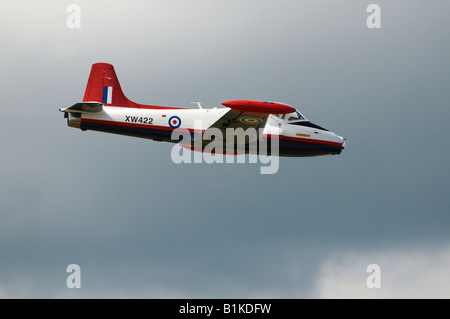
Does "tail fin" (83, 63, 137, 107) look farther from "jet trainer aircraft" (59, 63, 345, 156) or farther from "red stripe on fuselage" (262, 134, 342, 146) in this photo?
"red stripe on fuselage" (262, 134, 342, 146)

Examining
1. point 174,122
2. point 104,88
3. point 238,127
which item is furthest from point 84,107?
point 238,127

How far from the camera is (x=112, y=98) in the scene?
47.1 metres

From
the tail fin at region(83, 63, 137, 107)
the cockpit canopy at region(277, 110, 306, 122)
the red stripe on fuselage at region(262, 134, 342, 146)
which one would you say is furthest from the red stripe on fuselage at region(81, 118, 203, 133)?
the cockpit canopy at region(277, 110, 306, 122)

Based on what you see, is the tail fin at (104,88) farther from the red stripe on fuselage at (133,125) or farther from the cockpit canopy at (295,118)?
the cockpit canopy at (295,118)

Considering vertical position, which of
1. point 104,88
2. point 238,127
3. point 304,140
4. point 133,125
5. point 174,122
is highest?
point 104,88

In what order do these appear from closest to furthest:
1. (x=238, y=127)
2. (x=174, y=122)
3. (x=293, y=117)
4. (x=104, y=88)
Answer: (x=238, y=127), (x=174, y=122), (x=104, y=88), (x=293, y=117)

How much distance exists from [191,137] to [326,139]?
28.8 ft

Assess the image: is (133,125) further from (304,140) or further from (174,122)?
(304,140)

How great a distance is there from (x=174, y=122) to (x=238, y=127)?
12.9ft

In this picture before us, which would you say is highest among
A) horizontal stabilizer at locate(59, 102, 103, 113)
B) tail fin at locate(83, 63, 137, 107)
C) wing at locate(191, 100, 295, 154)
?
tail fin at locate(83, 63, 137, 107)

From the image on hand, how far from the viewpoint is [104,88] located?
156 feet

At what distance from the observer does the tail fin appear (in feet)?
154

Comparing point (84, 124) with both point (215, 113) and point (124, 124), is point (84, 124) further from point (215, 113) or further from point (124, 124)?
point (215, 113)

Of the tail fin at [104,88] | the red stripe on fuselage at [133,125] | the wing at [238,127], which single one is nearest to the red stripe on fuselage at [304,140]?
the wing at [238,127]
